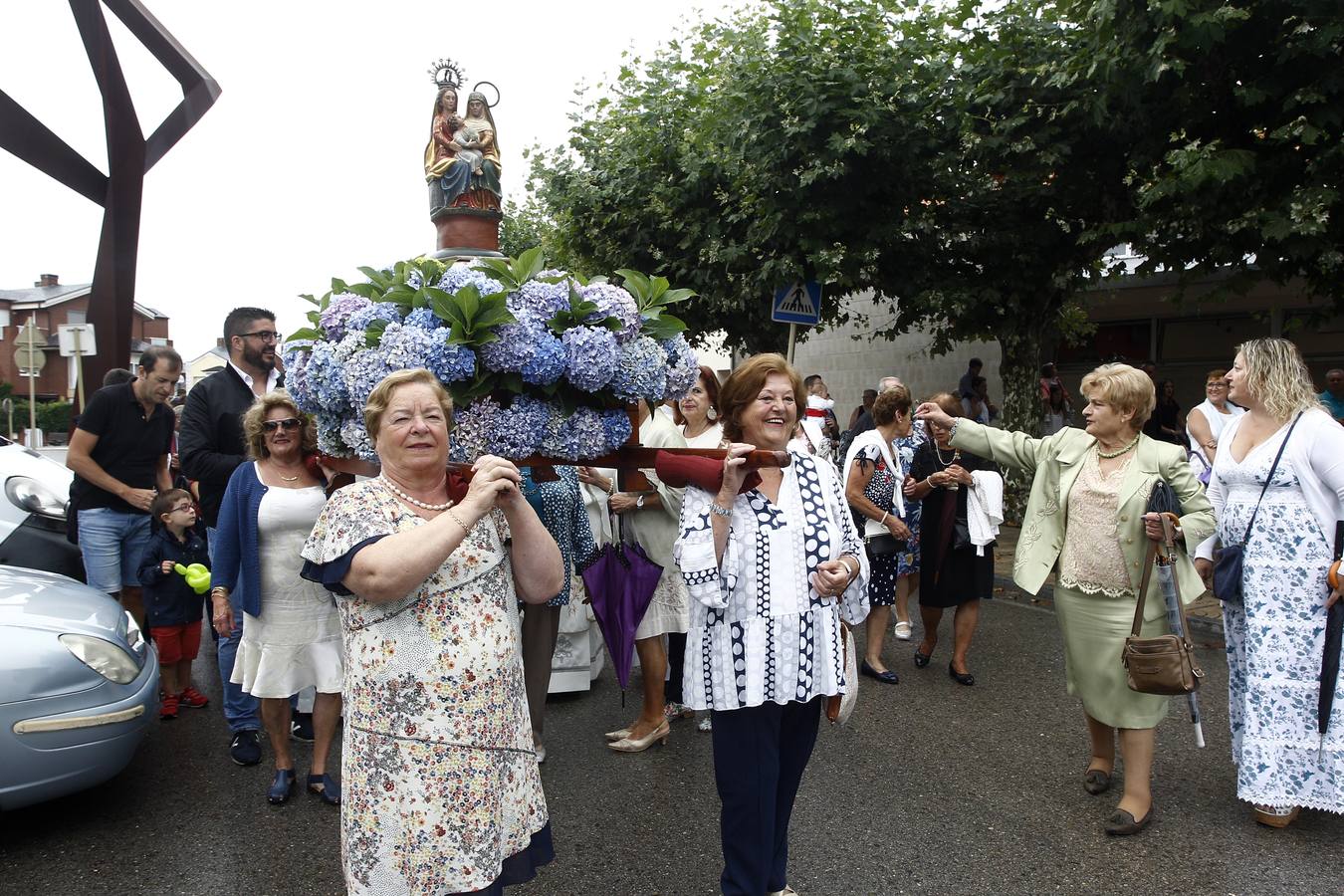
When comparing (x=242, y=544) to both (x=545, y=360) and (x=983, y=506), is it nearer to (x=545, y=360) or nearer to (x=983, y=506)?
(x=545, y=360)

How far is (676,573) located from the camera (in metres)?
5.04

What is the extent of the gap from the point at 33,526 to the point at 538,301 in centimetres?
508

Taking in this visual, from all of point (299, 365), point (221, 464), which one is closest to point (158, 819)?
point (221, 464)

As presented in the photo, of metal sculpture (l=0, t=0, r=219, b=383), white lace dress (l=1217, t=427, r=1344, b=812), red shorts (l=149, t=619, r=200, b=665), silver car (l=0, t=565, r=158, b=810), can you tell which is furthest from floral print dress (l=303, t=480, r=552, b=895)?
metal sculpture (l=0, t=0, r=219, b=383)

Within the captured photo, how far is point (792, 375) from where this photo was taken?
3111mm

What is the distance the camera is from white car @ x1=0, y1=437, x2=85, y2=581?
5.90m

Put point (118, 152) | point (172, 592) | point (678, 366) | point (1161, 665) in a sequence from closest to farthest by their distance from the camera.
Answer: point (678, 366)
point (1161, 665)
point (172, 592)
point (118, 152)

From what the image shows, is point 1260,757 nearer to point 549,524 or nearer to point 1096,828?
point 1096,828

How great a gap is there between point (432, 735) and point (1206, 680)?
5441 millimetres

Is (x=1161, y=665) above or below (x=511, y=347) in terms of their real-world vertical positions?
below

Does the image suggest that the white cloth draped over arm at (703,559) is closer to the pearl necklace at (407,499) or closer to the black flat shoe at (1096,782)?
the pearl necklace at (407,499)

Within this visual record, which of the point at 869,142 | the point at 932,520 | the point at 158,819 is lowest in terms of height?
the point at 158,819

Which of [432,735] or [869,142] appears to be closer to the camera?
[432,735]

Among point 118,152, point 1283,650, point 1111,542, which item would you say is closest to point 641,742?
point 1111,542
